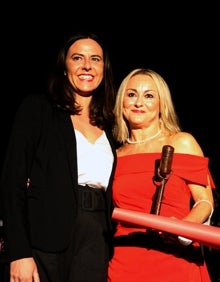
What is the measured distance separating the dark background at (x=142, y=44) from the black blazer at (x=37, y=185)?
2229 mm

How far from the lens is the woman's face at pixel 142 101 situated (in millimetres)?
2254

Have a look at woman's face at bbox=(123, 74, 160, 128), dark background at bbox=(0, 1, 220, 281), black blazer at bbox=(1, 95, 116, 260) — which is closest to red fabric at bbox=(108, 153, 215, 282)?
woman's face at bbox=(123, 74, 160, 128)

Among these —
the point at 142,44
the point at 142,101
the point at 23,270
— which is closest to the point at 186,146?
the point at 142,101

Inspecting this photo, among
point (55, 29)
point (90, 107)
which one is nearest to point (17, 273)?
point (90, 107)

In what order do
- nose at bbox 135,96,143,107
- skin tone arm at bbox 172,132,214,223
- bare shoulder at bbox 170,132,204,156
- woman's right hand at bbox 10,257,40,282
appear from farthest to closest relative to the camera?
nose at bbox 135,96,143,107, bare shoulder at bbox 170,132,204,156, skin tone arm at bbox 172,132,214,223, woman's right hand at bbox 10,257,40,282

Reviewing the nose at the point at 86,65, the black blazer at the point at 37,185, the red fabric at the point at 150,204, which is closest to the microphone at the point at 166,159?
the red fabric at the point at 150,204

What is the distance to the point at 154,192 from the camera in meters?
2.04

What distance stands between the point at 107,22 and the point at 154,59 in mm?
528

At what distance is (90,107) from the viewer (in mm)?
2285

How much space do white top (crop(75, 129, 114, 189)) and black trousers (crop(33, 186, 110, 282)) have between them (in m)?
0.04

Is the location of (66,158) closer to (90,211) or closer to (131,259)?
(90,211)

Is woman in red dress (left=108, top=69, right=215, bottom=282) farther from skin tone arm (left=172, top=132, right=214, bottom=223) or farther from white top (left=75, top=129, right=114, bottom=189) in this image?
white top (left=75, top=129, right=114, bottom=189)

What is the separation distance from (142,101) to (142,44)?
6.34ft

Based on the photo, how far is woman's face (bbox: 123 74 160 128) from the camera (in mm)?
2254
